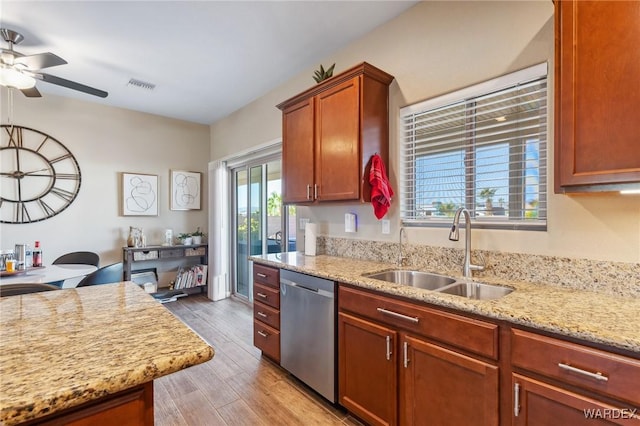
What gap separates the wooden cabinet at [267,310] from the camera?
2.54 meters

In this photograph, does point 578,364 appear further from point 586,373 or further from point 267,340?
Result: point 267,340

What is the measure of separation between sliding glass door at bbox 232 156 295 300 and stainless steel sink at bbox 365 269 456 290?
5.75 feet

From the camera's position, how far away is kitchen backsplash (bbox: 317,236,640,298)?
145 centimetres

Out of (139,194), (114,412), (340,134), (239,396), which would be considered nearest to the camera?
(114,412)

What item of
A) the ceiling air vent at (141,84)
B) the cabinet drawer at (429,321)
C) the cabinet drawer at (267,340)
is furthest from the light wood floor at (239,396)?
the ceiling air vent at (141,84)

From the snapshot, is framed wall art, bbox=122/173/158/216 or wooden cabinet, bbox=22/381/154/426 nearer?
wooden cabinet, bbox=22/381/154/426

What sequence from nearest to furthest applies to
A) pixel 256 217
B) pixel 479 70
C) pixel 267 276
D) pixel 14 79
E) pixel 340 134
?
pixel 479 70 → pixel 340 134 → pixel 14 79 → pixel 267 276 → pixel 256 217

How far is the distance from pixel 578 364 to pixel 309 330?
1.52 m

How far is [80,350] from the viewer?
820mm

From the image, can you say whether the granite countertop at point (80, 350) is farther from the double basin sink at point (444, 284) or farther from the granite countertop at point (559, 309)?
the double basin sink at point (444, 284)

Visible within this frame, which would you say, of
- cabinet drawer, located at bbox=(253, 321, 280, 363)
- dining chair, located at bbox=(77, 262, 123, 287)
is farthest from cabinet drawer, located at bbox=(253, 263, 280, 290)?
dining chair, located at bbox=(77, 262, 123, 287)

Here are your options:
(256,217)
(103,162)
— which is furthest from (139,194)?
(256,217)

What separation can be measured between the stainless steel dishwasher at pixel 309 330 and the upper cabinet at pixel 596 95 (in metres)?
1.43

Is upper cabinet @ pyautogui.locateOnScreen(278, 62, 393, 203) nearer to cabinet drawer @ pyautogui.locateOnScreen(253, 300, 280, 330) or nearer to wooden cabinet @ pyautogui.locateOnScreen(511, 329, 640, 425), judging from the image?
cabinet drawer @ pyautogui.locateOnScreen(253, 300, 280, 330)
